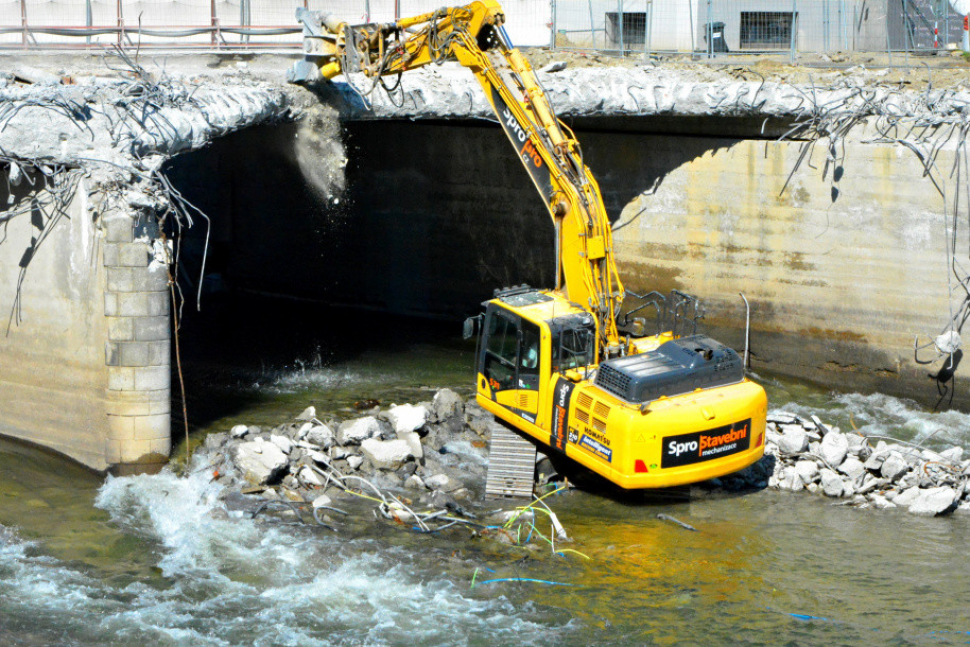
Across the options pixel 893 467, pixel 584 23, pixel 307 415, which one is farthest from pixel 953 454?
pixel 584 23

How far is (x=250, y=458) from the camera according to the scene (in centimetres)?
1491

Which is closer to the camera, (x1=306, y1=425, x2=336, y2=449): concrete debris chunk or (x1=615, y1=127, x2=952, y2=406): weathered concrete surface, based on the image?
(x1=306, y1=425, x2=336, y2=449): concrete debris chunk

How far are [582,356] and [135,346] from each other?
599 cm

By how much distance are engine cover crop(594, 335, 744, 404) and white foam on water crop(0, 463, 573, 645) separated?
9.99ft

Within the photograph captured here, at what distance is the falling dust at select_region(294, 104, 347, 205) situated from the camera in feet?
63.5

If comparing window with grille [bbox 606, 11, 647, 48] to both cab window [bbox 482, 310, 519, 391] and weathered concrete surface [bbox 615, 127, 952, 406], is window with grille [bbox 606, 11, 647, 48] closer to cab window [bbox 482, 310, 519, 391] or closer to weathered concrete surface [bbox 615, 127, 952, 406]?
weathered concrete surface [bbox 615, 127, 952, 406]

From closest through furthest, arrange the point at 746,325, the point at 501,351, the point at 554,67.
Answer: the point at 501,351, the point at 554,67, the point at 746,325

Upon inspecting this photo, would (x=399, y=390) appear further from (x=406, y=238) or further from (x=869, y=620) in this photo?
(x=869, y=620)

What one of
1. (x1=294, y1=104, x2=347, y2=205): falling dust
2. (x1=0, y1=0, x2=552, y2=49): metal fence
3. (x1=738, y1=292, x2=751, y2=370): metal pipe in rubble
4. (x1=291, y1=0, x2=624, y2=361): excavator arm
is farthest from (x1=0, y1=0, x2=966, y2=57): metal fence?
(x1=738, y1=292, x2=751, y2=370): metal pipe in rubble

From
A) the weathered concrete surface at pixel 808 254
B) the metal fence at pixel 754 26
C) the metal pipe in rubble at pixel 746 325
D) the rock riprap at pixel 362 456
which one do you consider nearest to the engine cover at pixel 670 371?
the rock riprap at pixel 362 456

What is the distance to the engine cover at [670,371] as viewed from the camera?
44.4 feet

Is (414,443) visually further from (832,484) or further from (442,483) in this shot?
(832,484)

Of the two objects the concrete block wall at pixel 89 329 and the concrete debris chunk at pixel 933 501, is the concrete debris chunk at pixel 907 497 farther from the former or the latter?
the concrete block wall at pixel 89 329

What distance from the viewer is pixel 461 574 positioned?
12.8 m
